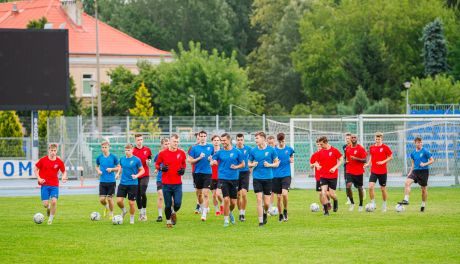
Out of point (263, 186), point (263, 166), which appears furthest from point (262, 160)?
point (263, 186)

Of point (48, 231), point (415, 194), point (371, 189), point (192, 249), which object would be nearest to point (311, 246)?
point (192, 249)

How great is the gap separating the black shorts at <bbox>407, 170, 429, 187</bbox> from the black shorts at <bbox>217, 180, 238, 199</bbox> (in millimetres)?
5999

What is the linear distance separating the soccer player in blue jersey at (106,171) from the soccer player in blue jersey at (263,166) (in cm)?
311

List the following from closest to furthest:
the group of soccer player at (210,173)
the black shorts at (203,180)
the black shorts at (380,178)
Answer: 1. the group of soccer player at (210,173)
2. the black shorts at (203,180)
3. the black shorts at (380,178)

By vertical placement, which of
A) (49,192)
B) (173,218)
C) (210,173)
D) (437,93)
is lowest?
(173,218)

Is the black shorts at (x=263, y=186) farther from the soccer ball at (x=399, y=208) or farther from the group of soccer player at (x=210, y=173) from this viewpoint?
the soccer ball at (x=399, y=208)

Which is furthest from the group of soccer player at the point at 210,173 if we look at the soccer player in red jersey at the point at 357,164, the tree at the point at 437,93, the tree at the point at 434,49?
the tree at the point at 434,49

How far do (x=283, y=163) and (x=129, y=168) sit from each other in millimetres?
3598

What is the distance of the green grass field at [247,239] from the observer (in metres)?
16.5

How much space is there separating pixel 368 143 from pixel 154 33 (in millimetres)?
58498

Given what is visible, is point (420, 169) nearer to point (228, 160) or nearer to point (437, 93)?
point (228, 160)

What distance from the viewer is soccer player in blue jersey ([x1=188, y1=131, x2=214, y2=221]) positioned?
2373cm

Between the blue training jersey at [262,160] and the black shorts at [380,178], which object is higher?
the blue training jersey at [262,160]

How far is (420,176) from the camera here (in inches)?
1033
